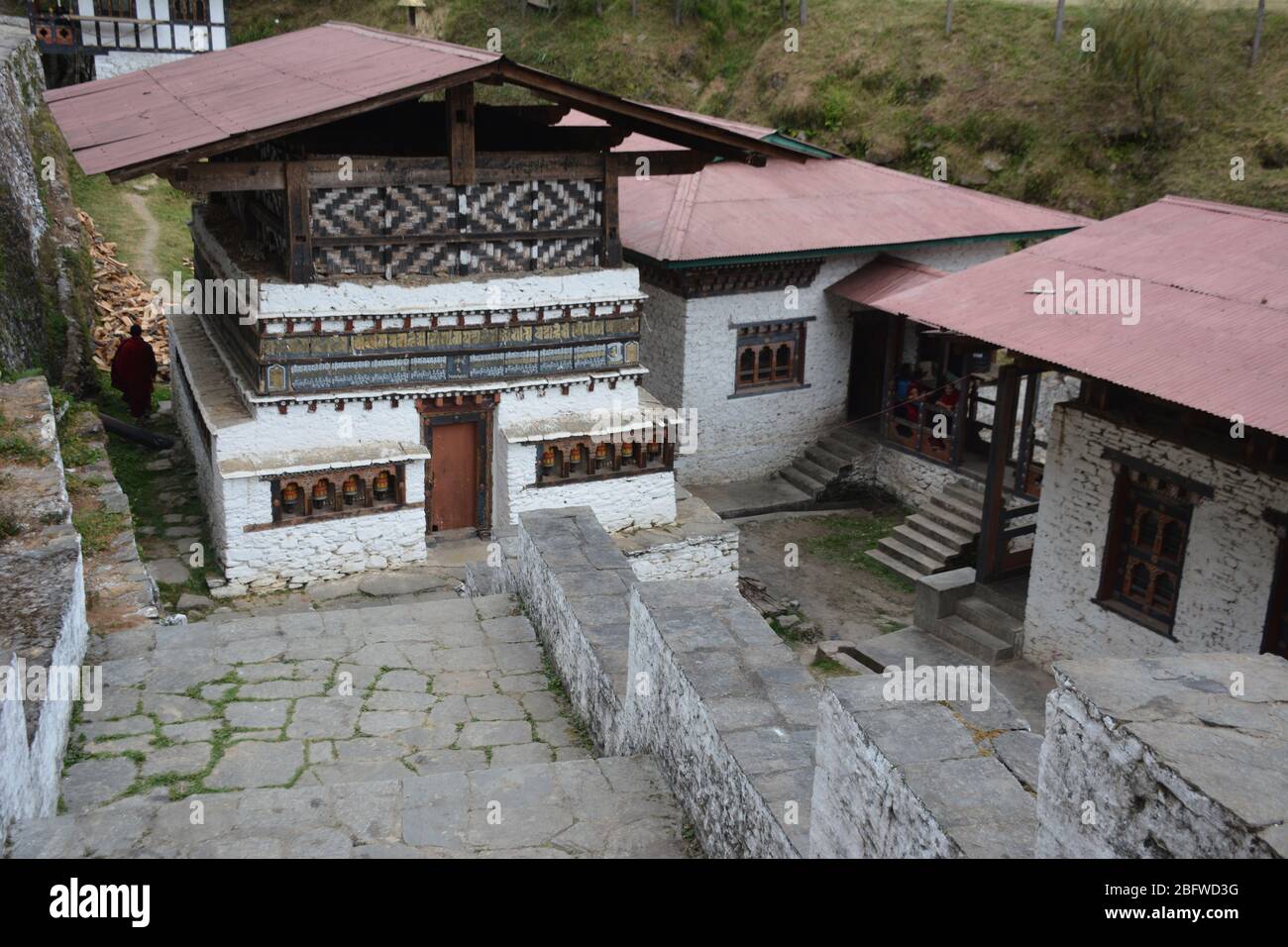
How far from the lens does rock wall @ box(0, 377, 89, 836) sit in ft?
19.0

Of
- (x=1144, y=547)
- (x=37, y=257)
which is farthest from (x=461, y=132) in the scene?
(x=37, y=257)

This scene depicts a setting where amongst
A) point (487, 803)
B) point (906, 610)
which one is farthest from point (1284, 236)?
point (487, 803)

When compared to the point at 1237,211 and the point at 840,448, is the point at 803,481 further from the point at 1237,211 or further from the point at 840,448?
the point at 1237,211

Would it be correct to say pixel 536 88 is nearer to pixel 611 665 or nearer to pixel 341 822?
pixel 611 665

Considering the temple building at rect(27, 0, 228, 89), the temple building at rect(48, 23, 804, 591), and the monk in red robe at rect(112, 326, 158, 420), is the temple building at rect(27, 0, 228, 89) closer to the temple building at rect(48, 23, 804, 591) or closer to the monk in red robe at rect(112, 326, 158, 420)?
the monk in red robe at rect(112, 326, 158, 420)

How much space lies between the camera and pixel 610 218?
13.2 m

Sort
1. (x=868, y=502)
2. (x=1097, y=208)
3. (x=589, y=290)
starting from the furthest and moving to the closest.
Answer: (x=1097, y=208) → (x=868, y=502) → (x=589, y=290)

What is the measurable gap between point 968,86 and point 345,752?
80.0 ft

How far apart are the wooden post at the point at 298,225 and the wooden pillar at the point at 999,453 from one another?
7.22m

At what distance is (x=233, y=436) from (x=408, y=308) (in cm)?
220

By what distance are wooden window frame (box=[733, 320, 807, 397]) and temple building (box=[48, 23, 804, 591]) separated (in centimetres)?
394

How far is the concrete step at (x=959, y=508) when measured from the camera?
16172mm

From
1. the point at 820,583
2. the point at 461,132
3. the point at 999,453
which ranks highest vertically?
the point at 461,132

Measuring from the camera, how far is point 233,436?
12.4m
